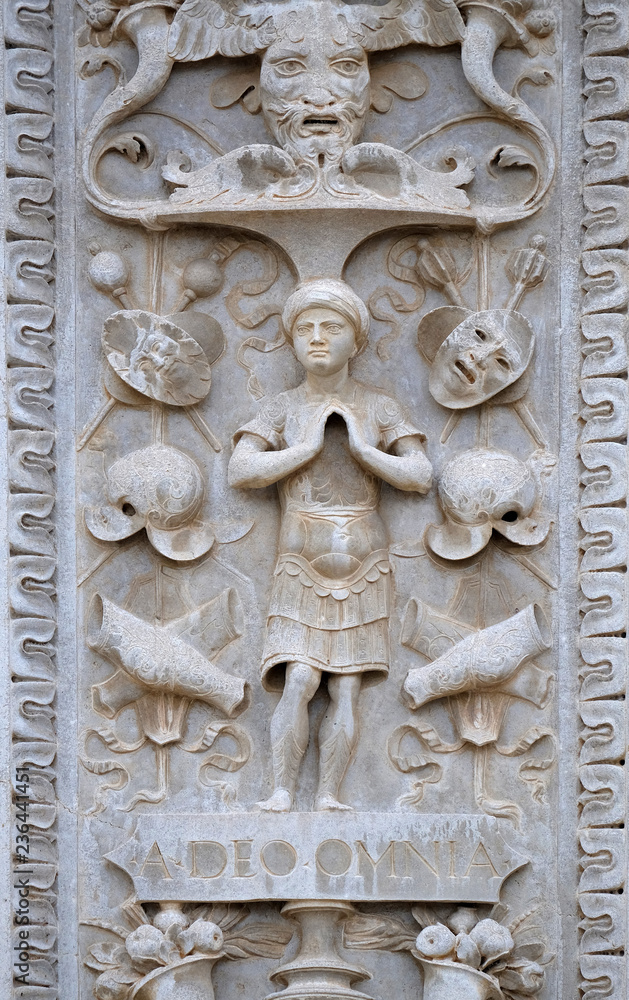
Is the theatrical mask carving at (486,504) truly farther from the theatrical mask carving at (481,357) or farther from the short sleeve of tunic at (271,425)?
the short sleeve of tunic at (271,425)

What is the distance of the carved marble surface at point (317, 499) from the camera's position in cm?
863

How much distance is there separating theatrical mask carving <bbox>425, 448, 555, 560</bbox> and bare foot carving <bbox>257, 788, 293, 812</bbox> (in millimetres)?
1058

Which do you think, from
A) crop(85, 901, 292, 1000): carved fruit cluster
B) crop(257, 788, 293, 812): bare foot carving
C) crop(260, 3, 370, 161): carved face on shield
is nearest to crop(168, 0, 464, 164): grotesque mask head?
crop(260, 3, 370, 161): carved face on shield

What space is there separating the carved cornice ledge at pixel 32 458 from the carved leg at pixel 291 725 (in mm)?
824

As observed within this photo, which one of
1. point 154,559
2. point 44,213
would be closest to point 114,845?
point 154,559

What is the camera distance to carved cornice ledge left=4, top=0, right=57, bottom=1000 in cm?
864

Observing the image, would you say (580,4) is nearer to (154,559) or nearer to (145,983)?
(154,559)

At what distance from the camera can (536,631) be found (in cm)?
880

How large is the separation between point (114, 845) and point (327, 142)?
8.97ft

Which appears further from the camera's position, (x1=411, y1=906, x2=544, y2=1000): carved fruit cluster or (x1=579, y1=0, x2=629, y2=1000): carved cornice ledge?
(x1=579, y1=0, x2=629, y2=1000): carved cornice ledge

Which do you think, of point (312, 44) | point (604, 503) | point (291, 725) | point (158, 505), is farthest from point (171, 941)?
point (312, 44)

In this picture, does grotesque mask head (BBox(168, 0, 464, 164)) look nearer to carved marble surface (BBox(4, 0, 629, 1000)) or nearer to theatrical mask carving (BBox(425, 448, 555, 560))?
carved marble surface (BBox(4, 0, 629, 1000))

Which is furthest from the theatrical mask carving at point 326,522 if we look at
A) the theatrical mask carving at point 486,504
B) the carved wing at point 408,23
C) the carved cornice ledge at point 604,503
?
the carved wing at point 408,23

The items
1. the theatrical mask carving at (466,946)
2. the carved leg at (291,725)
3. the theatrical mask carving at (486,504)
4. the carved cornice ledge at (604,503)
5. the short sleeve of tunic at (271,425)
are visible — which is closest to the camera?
the theatrical mask carving at (466,946)
